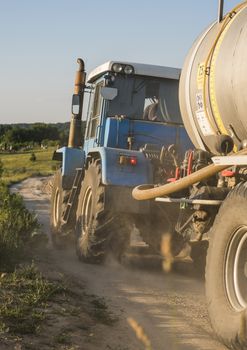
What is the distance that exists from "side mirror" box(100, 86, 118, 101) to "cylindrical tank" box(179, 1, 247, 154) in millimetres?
2423

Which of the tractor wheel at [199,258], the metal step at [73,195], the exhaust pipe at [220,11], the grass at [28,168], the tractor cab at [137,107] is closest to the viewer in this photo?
the exhaust pipe at [220,11]

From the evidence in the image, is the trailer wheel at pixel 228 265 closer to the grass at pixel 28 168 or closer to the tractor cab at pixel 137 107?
the tractor cab at pixel 137 107

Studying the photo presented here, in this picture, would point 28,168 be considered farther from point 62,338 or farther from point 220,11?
point 62,338

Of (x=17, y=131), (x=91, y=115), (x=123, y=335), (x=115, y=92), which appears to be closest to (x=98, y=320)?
(x=123, y=335)

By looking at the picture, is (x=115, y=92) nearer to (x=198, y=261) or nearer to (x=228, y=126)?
(x=198, y=261)

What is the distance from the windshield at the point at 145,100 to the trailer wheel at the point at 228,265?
4472 mm

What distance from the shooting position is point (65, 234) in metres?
10.5

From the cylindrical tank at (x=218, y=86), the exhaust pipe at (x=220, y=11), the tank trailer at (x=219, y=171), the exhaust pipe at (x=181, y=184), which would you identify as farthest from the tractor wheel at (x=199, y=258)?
the exhaust pipe at (x=220, y=11)

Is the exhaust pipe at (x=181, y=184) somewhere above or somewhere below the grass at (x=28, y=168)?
below

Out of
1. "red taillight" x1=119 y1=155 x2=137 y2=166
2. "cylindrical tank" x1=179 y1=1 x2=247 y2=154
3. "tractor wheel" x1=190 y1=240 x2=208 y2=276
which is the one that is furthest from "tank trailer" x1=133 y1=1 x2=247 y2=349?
"red taillight" x1=119 y1=155 x2=137 y2=166

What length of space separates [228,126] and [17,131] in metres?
93.6

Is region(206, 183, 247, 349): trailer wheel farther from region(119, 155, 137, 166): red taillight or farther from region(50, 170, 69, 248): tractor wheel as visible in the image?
region(50, 170, 69, 248): tractor wheel

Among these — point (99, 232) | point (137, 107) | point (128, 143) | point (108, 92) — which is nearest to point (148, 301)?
point (99, 232)

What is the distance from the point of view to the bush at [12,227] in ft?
23.8
